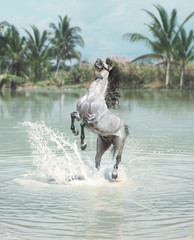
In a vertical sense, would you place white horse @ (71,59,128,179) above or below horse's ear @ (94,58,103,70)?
below

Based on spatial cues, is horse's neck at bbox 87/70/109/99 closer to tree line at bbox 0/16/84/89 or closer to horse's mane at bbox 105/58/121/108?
horse's mane at bbox 105/58/121/108

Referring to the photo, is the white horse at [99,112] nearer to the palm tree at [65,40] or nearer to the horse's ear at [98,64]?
the horse's ear at [98,64]

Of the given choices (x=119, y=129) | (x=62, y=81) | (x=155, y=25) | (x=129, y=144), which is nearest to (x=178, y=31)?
(x=155, y=25)

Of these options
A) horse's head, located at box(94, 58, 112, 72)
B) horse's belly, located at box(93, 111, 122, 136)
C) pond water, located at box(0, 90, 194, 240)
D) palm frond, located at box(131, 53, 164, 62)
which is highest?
horse's head, located at box(94, 58, 112, 72)

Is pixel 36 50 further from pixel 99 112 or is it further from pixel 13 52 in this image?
pixel 99 112

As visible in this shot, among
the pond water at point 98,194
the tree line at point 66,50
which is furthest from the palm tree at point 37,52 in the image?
the pond water at point 98,194

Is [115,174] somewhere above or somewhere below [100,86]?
below

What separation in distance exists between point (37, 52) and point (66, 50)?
184 inches

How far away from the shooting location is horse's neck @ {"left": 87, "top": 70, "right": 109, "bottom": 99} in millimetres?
7113

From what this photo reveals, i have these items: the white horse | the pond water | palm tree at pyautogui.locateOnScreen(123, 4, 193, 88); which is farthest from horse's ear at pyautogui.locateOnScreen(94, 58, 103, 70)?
palm tree at pyautogui.locateOnScreen(123, 4, 193, 88)

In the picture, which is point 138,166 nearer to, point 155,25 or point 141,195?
point 141,195

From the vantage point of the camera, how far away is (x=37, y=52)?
58906 millimetres

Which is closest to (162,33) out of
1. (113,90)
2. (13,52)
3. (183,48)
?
(183,48)

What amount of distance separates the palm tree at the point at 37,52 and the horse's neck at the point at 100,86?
2022 inches
